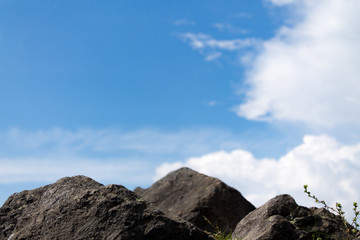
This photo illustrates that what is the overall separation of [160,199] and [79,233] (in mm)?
7229

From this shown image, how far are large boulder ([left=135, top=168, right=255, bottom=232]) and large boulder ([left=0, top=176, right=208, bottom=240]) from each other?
216 inches

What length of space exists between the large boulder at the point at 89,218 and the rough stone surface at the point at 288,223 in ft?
3.51

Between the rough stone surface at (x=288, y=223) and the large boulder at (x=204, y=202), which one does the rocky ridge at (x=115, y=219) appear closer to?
the rough stone surface at (x=288, y=223)

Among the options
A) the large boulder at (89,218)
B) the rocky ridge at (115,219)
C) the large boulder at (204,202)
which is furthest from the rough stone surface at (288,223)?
the large boulder at (204,202)

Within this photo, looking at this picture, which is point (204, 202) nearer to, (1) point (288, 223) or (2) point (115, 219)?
(1) point (288, 223)

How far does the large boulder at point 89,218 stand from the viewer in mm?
5977

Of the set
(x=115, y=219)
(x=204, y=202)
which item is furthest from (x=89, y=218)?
(x=204, y=202)

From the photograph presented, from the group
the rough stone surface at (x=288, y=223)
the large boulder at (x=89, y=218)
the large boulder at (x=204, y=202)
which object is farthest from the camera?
the large boulder at (x=204, y=202)

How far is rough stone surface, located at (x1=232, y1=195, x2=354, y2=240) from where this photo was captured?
6.64 metres

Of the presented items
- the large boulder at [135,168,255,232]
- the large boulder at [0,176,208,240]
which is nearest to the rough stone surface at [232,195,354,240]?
the large boulder at [0,176,208,240]

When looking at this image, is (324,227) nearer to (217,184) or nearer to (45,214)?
(45,214)

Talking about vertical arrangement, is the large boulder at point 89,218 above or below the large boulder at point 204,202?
below

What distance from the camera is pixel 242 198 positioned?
40.5 feet

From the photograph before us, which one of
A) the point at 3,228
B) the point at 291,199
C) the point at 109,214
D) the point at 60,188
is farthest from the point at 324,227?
the point at 3,228
